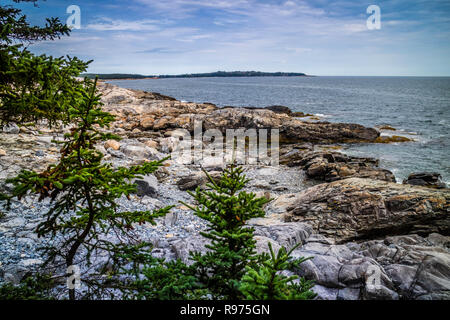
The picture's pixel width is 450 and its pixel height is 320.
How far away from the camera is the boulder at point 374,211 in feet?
24.6

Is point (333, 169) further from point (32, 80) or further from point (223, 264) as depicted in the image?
point (32, 80)

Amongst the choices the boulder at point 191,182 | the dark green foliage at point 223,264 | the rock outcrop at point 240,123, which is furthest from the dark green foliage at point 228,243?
the rock outcrop at point 240,123

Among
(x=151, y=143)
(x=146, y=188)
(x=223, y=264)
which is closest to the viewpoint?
(x=223, y=264)

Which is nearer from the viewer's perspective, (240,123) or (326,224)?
(326,224)

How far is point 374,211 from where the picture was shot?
8.02 metres

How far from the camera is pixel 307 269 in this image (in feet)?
18.5

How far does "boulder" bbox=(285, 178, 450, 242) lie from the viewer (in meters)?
7.49

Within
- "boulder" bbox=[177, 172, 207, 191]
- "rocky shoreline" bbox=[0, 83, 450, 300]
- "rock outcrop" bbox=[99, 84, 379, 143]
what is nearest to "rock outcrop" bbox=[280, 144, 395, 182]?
"rocky shoreline" bbox=[0, 83, 450, 300]

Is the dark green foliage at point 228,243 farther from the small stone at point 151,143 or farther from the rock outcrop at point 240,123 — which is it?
the rock outcrop at point 240,123

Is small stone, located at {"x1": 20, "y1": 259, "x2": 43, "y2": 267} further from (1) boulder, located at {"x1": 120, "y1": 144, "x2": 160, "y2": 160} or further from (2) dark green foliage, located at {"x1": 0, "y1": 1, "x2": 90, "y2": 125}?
(1) boulder, located at {"x1": 120, "y1": 144, "x2": 160, "y2": 160}

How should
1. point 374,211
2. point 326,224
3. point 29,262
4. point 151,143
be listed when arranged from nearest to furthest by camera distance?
point 29,262 → point 374,211 → point 326,224 → point 151,143

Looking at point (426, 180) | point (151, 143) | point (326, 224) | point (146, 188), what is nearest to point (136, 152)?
point (151, 143)
